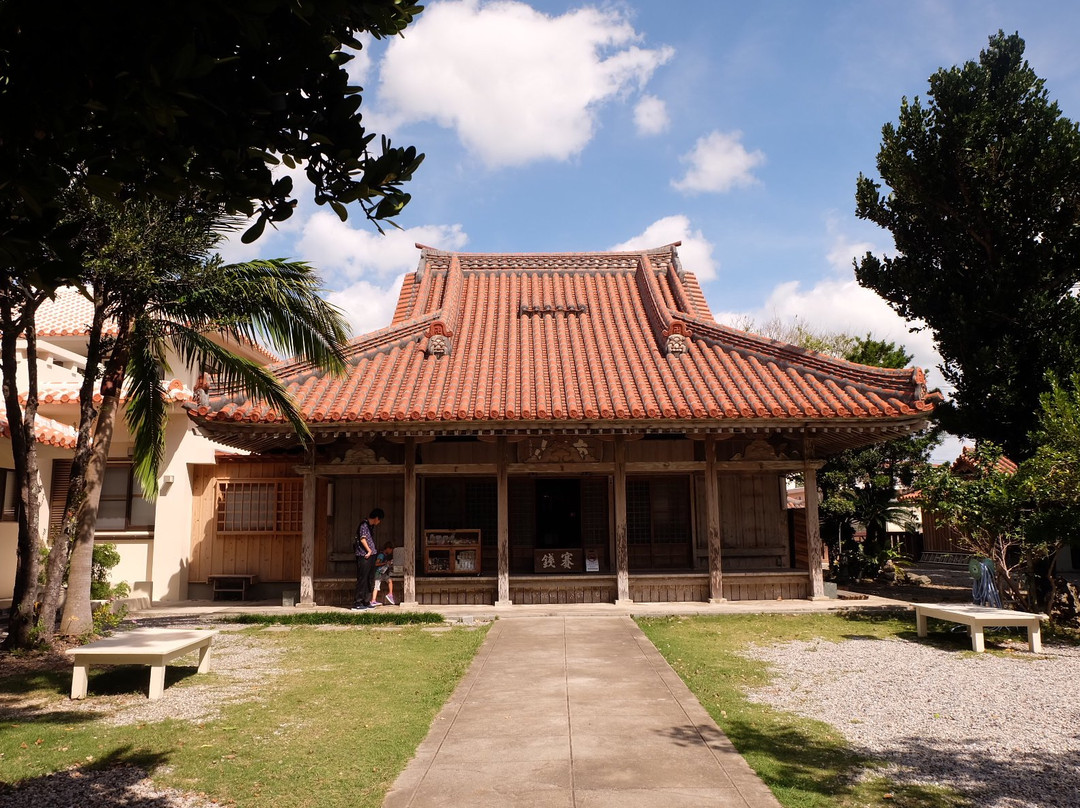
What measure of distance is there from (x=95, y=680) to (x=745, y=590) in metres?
9.54

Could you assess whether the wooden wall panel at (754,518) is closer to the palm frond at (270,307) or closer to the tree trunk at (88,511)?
the palm frond at (270,307)

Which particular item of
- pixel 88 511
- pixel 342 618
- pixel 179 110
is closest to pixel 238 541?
pixel 342 618

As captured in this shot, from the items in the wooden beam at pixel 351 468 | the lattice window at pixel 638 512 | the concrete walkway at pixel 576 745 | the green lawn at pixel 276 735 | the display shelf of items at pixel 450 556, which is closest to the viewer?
the concrete walkway at pixel 576 745

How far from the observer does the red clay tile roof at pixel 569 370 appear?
11.3m

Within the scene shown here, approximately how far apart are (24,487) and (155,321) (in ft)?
8.02

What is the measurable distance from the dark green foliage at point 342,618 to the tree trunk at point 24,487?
315cm

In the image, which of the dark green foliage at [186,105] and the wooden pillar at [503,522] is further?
the wooden pillar at [503,522]

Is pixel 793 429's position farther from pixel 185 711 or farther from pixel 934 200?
pixel 185 711

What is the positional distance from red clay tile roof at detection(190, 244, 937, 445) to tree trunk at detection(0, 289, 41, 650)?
2.55m

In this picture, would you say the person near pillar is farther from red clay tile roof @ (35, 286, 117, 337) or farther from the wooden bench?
red clay tile roof @ (35, 286, 117, 337)

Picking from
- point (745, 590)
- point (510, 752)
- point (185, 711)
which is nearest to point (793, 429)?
point (745, 590)

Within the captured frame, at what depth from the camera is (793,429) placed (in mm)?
12016

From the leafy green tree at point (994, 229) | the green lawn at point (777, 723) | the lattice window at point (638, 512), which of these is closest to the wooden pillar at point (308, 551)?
the green lawn at point (777, 723)

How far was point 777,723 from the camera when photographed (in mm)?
5832
